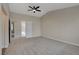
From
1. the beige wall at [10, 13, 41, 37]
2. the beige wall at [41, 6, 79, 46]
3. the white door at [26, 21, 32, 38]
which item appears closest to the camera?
the beige wall at [41, 6, 79, 46]

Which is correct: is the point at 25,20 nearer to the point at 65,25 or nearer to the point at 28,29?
the point at 28,29

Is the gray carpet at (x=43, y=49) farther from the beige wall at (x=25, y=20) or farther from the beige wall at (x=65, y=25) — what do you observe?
the beige wall at (x=25, y=20)

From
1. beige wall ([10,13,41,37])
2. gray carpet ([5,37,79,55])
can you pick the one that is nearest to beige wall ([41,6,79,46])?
gray carpet ([5,37,79,55])

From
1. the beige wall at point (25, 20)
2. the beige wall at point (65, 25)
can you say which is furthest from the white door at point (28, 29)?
the beige wall at point (65, 25)

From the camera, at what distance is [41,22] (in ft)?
38.7

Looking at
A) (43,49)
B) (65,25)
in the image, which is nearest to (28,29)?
(65,25)

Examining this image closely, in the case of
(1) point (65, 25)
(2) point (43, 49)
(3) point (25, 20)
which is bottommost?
(2) point (43, 49)

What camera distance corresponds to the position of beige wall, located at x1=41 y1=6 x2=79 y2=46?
6.14 metres

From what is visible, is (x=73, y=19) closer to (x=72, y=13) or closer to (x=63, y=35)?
(x=72, y=13)

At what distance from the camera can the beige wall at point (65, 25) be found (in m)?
6.14

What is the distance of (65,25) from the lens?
7.03m

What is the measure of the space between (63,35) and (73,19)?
4.92 feet

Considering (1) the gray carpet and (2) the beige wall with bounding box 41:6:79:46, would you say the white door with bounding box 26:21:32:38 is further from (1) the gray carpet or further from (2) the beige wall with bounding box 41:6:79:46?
(1) the gray carpet
